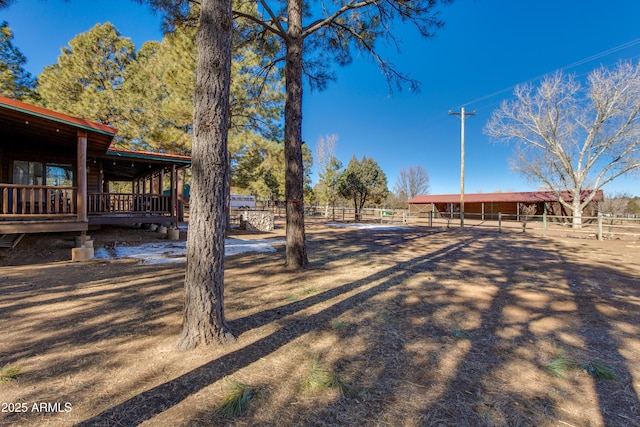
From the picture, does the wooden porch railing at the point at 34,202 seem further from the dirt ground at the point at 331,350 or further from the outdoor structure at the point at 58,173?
the dirt ground at the point at 331,350

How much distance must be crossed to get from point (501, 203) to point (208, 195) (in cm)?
3380

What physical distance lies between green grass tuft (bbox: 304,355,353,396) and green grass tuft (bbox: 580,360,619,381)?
6.11 feet

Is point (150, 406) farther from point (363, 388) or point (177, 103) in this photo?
point (177, 103)

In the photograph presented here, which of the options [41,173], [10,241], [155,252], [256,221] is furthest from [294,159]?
[41,173]

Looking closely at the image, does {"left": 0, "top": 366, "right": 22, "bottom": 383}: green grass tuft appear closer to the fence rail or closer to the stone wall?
the stone wall

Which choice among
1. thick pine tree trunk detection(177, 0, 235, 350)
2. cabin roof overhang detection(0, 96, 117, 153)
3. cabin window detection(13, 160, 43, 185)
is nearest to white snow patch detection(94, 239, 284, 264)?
cabin roof overhang detection(0, 96, 117, 153)

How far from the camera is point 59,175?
985cm

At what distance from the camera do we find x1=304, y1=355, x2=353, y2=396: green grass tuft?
189cm

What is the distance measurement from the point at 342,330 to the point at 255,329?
0.87 meters

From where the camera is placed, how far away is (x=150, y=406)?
1.71 meters

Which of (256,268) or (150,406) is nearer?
(150,406)

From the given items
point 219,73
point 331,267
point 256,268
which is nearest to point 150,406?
point 219,73

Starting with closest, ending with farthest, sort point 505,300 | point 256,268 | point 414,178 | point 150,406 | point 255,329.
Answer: point 150,406 < point 255,329 < point 505,300 < point 256,268 < point 414,178

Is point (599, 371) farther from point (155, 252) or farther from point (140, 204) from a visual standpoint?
point (140, 204)
